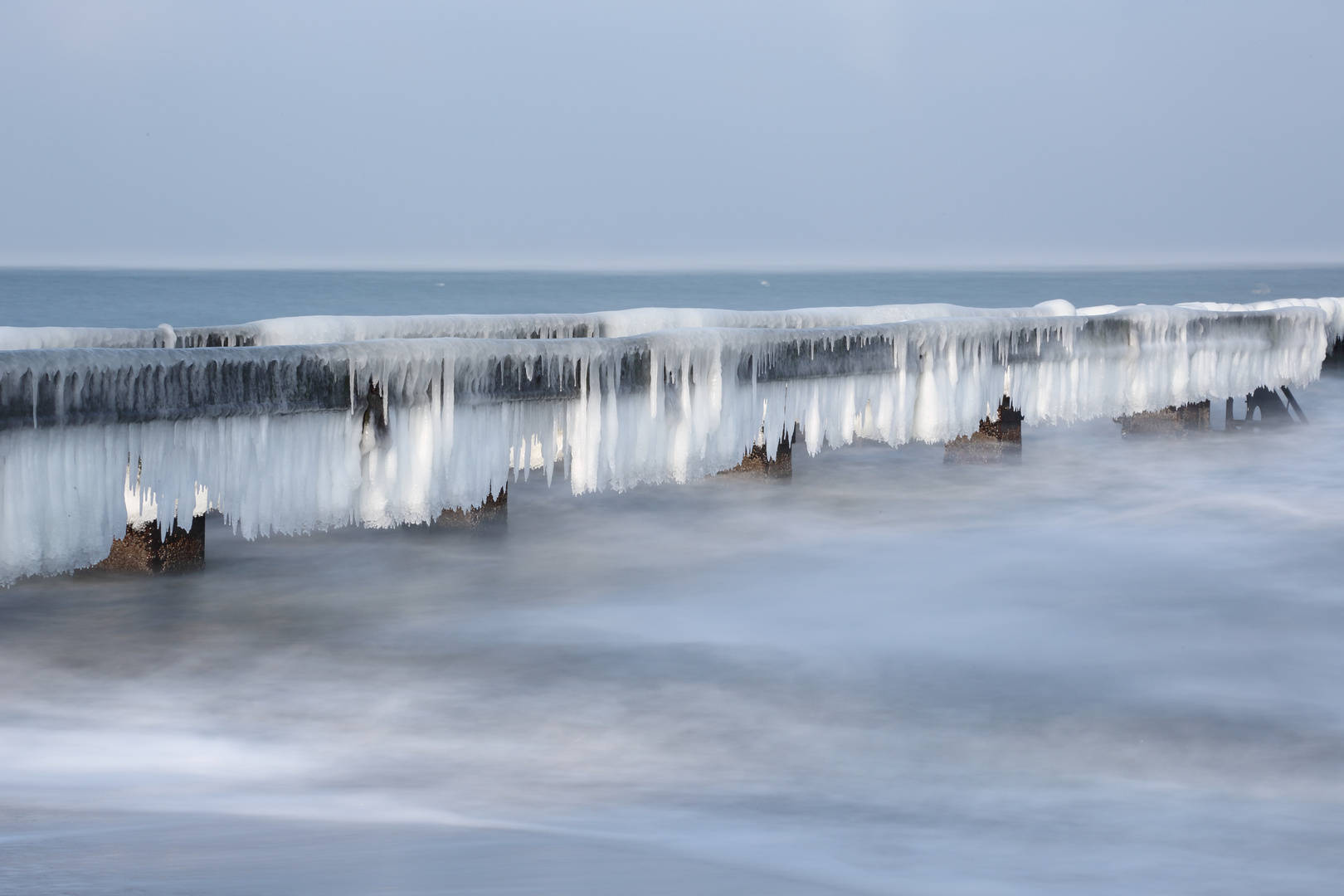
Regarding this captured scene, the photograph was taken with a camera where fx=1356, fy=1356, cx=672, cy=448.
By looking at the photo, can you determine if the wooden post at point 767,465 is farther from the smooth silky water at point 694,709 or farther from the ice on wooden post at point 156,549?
the ice on wooden post at point 156,549

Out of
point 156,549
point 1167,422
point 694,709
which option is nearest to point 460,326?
point 156,549

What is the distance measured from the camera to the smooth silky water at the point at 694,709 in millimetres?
2758

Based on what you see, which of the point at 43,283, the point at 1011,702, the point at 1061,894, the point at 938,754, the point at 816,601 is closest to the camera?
the point at 1061,894

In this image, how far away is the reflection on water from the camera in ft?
9.05

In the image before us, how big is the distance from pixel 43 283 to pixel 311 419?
82823 mm

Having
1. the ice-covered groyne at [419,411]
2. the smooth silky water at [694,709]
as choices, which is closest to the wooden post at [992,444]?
the ice-covered groyne at [419,411]

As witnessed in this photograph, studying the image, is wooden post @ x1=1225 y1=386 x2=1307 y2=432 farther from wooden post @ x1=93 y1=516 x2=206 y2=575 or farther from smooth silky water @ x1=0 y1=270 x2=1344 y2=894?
wooden post @ x1=93 y1=516 x2=206 y2=575

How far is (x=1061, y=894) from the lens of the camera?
8.50 feet

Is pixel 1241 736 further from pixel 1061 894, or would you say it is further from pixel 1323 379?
pixel 1323 379

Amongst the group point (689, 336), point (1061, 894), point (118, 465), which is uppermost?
point (689, 336)

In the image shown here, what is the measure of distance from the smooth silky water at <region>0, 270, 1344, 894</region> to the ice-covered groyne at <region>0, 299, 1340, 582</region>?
17.2 inches

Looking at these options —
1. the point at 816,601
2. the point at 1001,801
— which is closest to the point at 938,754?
the point at 1001,801

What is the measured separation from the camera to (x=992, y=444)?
8.36m

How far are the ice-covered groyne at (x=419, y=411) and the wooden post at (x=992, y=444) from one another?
547mm
